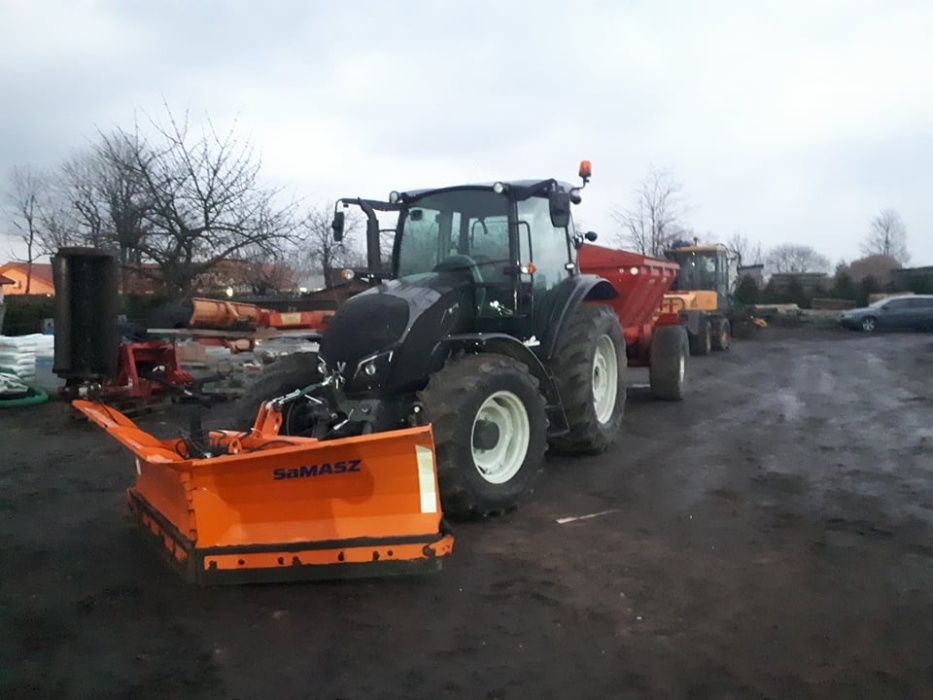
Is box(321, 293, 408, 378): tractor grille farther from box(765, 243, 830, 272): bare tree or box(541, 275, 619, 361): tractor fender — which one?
box(765, 243, 830, 272): bare tree

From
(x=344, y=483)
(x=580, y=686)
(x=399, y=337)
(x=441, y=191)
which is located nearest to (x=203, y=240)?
(x=441, y=191)

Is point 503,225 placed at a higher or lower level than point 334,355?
higher

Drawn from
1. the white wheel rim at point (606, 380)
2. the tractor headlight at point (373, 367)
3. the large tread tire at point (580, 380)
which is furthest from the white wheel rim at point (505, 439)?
the white wheel rim at point (606, 380)

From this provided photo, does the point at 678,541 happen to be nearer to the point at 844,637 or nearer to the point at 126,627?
the point at 844,637

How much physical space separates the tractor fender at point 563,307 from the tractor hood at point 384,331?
1130mm

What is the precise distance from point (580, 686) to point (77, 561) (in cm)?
331

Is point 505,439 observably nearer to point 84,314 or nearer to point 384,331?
point 384,331

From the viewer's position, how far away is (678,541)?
5316 millimetres

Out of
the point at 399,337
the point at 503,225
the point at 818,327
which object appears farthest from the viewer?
the point at 818,327

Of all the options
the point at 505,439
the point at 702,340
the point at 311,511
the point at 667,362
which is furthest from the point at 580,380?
the point at 702,340

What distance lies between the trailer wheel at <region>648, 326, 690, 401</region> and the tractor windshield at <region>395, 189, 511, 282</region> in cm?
501

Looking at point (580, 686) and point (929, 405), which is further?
point (929, 405)

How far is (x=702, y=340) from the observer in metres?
21.2

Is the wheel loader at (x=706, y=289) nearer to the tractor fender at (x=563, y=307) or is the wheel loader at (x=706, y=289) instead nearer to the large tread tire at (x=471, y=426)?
the tractor fender at (x=563, y=307)
